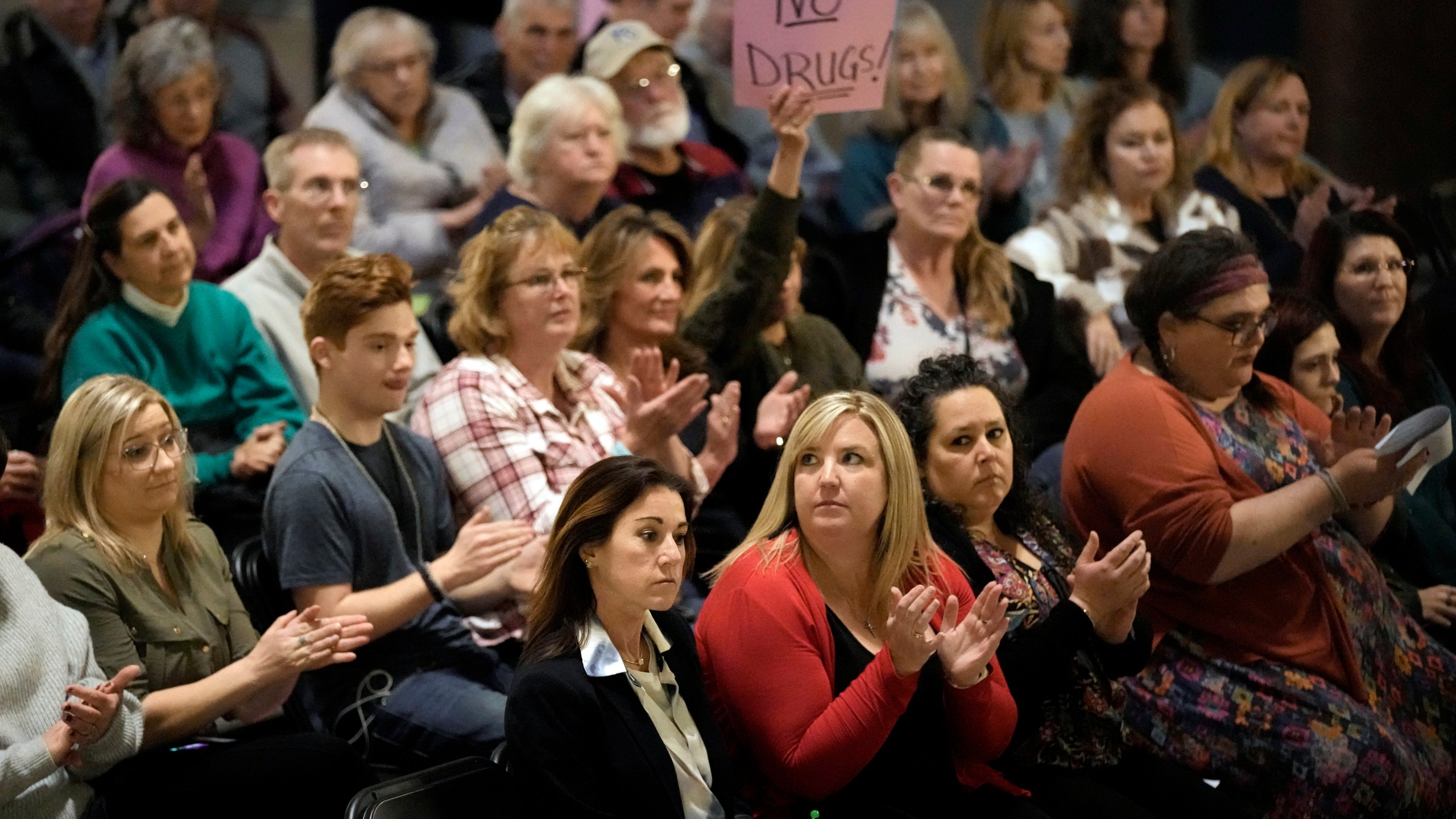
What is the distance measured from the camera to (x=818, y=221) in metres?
4.77

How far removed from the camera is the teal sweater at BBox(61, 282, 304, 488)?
3.21 metres

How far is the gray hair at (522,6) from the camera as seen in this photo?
4.71 meters

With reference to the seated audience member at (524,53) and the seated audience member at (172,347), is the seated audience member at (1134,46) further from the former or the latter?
the seated audience member at (172,347)

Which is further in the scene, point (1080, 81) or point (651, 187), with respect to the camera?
point (1080, 81)

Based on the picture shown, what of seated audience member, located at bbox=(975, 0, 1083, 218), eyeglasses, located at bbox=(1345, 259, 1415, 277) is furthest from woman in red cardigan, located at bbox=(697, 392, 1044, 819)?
seated audience member, located at bbox=(975, 0, 1083, 218)

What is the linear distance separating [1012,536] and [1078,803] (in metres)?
0.49

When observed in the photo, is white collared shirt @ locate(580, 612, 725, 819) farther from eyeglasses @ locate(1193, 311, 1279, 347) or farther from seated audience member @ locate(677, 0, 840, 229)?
seated audience member @ locate(677, 0, 840, 229)

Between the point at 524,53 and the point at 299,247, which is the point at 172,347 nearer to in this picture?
the point at 299,247

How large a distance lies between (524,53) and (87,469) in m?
2.54

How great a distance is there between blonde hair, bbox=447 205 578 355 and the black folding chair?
3.37 ft

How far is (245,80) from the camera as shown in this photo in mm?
4605

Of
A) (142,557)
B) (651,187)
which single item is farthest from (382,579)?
(651,187)

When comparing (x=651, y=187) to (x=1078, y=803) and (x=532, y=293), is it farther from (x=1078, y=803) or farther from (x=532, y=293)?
(x=1078, y=803)

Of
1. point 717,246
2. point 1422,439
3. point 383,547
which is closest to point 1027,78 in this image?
point 717,246
